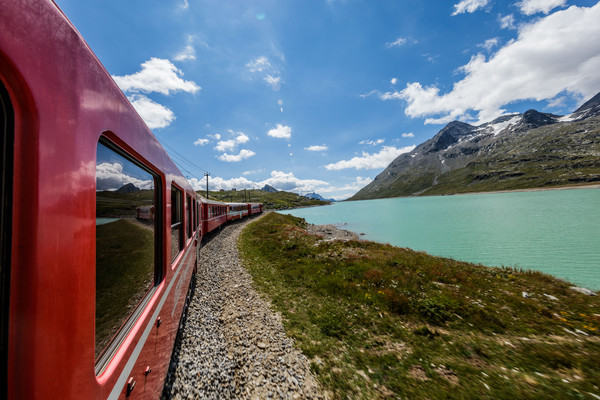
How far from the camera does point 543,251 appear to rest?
18.1 m

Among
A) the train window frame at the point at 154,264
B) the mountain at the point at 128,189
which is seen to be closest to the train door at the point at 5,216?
the train window frame at the point at 154,264

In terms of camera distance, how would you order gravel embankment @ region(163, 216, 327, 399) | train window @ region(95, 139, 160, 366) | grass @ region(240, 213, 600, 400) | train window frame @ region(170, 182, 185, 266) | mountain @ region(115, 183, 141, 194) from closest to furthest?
train window @ region(95, 139, 160, 366)
mountain @ region(115, 183, 141, 194)
gravel embankment @ region(163, 216, 327, 399)
grass @ region(240, 213, 600, 400)
train window frame @ region(170, 182, 185, 266)

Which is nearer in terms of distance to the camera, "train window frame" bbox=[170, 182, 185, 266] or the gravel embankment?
the gravel embankment

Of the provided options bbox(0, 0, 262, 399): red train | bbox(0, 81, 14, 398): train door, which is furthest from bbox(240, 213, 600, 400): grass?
bbox(0, 81, 14, 398): train door

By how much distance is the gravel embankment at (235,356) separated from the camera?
4094mm

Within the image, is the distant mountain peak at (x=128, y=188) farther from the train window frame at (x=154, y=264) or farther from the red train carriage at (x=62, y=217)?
the train window frame at (x=154, y=264)

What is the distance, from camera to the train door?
99 centimetres

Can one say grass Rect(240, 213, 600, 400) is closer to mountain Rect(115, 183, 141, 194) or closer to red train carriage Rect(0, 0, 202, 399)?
red train carriage Rect(0, 0, 202, 399)

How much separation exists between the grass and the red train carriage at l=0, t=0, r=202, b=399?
431cm

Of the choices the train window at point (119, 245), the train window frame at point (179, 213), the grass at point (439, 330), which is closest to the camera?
the train window at point (119, 245)

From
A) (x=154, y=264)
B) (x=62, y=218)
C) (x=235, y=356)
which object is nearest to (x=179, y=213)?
(x=154, y=264)

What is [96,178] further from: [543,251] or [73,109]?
[543,251]

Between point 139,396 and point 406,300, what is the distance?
7382mm

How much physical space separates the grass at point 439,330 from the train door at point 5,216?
484 cm
